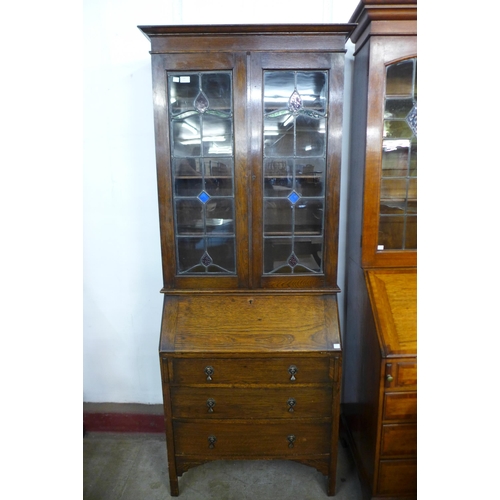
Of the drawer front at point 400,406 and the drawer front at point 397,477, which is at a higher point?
the drawer front at point 400,406

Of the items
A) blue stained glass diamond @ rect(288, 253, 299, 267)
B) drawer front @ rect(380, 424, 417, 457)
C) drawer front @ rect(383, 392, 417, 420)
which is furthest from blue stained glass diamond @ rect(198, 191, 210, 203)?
drawer front @ rect(380, 424, 417, 457)

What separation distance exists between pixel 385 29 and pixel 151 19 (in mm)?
1224

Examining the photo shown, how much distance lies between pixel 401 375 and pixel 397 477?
0.51 metres

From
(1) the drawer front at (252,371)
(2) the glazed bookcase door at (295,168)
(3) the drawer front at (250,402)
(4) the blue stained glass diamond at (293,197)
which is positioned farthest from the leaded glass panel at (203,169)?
(3) the drawer front at (250,402)

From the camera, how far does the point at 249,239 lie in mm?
1671

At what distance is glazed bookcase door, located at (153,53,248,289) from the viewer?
1.54m

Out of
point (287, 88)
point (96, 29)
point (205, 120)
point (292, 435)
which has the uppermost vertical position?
point (96, 29)

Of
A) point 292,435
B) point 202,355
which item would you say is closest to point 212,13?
point 202,355

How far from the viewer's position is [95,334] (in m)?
2.21

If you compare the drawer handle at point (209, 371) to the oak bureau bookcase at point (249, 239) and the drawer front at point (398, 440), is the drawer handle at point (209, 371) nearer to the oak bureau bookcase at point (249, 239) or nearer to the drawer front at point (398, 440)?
the oak bureau bookcase at point (249, 239)

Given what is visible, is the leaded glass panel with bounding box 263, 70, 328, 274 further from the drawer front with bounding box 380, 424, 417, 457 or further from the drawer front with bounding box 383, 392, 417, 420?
the drawer front with bounding box 380, 424, 417, 457

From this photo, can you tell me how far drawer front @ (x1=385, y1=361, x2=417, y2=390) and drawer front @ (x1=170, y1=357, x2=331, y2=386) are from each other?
0.27 m

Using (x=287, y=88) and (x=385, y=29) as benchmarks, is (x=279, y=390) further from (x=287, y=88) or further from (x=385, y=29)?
(x=385, y=29)

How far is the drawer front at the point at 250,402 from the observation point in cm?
166
